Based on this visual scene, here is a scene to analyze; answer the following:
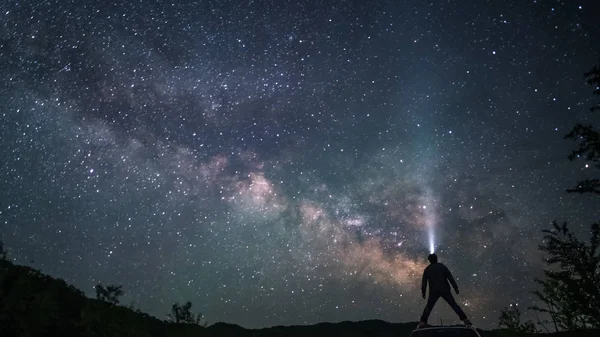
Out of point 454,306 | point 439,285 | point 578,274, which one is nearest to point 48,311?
point 439,285

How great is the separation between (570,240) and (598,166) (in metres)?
6.91

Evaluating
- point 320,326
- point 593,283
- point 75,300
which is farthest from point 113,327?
point 320,326

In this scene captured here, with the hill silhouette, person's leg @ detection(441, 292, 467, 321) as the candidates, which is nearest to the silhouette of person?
person's leg @ detection(441, 292, 467, 321)

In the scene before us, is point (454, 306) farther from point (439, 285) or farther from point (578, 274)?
point (578, 274)

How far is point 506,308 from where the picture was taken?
117 ft

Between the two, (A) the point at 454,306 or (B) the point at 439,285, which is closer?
(A) the point at 454,306

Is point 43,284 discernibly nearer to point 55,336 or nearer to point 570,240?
point 55,336

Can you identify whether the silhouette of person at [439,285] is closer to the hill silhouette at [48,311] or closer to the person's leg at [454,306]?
the person's leg at [454,306]

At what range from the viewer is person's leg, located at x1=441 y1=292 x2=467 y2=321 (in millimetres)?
11062

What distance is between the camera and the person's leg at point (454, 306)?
436 inches

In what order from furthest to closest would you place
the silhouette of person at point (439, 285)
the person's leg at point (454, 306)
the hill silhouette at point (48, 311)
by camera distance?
the silhouette of person at point (439, 285), the person's leg at point (454, 306), the hill silhouette at point (48, 311)

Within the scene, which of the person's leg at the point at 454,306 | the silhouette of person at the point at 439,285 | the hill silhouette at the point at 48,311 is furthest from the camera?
the silhouette of person at the point at 439,285

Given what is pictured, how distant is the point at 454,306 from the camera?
11.6 meters

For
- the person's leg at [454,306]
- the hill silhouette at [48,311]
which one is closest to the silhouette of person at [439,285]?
the person's leg at [454,306]
